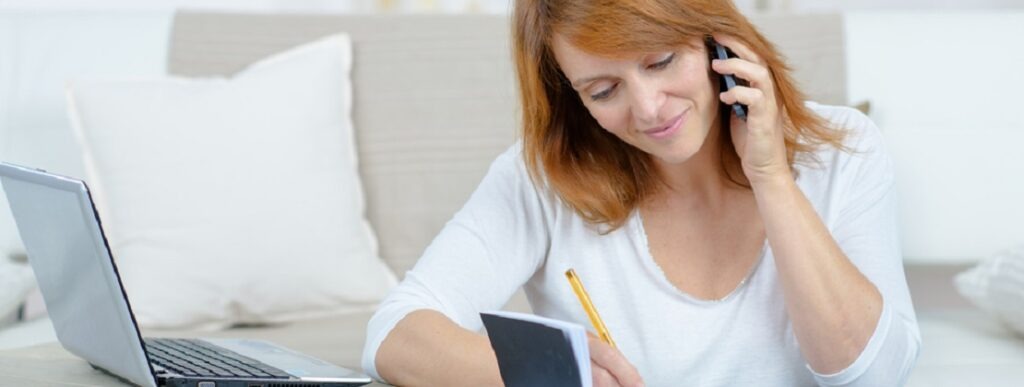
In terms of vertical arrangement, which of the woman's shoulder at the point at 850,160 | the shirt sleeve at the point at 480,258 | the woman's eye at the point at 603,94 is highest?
the woman's eye at the point at 603,94

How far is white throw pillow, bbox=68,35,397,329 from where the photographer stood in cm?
215

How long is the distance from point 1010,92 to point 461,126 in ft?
3.08

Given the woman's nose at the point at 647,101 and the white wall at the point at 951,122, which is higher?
the woman's nose at the point at 647,101

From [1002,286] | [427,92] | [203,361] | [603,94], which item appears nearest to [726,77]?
[603,94]

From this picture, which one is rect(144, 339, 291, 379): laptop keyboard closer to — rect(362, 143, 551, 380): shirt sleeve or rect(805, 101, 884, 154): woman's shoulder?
rect(362, 143, 551, 380): shirt sleeve

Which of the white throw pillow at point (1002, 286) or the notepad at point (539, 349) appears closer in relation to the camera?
the notepad at point (539, 349)

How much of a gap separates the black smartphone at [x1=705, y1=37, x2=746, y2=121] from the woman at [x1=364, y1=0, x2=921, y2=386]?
0.01 metres

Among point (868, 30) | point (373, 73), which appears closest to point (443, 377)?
point (373, 73)

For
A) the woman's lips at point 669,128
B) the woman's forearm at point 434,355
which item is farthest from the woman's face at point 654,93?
the woman's forearm at point 434,355

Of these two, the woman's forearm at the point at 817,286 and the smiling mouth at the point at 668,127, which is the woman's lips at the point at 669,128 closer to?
the smiling mouth at the point at 668,127

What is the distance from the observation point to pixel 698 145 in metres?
1.39

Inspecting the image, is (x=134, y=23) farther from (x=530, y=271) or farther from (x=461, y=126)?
(x=530, y=271)

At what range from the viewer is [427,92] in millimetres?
2355

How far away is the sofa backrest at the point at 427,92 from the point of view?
7.64ft
